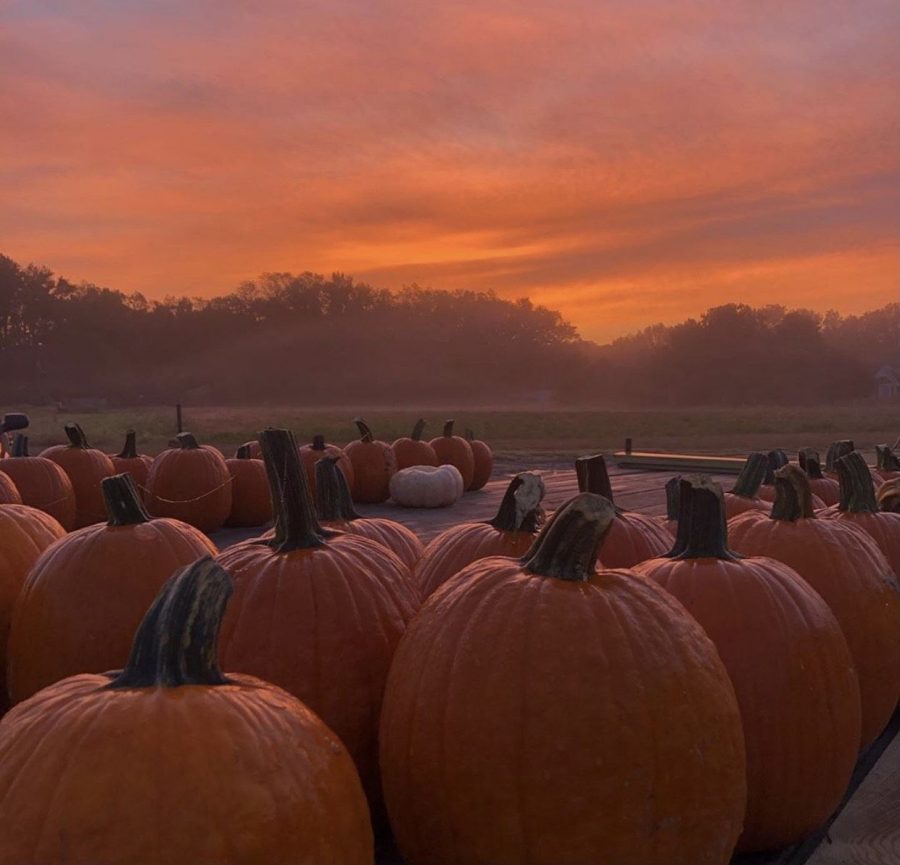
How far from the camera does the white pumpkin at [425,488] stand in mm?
8930

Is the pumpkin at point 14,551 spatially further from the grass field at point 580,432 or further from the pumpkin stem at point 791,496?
the grass field at point 580,432

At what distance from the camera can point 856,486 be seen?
3.47 m

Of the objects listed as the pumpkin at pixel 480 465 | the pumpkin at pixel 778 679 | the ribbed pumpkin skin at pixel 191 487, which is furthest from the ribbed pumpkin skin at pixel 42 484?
the pumpkin at pixel 778 679

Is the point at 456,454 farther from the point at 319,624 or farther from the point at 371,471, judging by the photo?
the point at 319,624

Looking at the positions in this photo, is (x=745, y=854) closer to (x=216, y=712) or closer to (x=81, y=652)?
(x=216, y=712)

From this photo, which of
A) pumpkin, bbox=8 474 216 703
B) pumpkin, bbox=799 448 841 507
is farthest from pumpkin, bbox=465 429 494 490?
pumpkin, bbox=8 474 216 703

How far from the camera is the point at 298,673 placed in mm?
2061

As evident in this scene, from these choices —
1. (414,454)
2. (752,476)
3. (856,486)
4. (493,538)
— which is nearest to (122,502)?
(493,538)

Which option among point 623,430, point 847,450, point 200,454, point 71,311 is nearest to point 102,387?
point 71,311

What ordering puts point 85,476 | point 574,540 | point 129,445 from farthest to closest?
point 85,476, point 129,445, point 574,540

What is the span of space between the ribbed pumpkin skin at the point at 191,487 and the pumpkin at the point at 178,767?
6590 mm

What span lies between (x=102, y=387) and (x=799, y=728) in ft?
201

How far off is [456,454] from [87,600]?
803cm

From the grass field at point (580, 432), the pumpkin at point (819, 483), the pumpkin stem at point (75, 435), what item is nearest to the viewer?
the pumpkin at point (819, 483)
